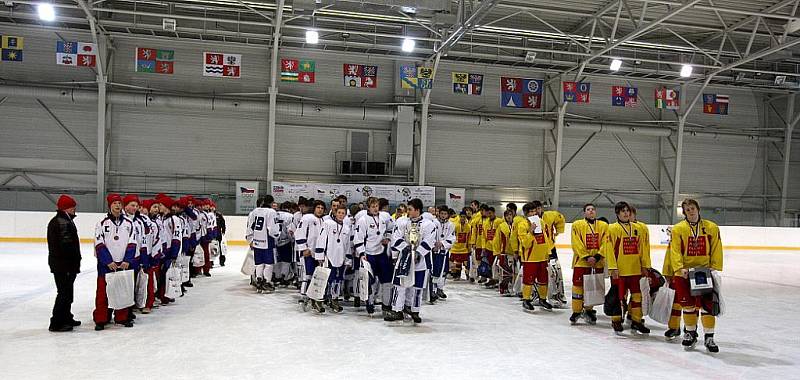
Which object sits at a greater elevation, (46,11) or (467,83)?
(46,11)

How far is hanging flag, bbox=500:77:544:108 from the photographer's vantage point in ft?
78.9

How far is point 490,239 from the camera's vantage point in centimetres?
1185

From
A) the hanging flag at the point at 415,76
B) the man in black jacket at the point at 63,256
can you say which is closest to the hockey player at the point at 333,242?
the man in black jacket at the point at 63,256

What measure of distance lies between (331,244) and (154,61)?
15.8 metres

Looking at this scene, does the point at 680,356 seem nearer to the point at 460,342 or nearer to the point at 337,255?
the point at 460,342

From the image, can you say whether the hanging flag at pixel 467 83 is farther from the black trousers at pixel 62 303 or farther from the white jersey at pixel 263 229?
the black trousers at pixel 62 303

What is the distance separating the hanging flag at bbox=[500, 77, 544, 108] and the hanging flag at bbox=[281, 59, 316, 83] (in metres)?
7.46

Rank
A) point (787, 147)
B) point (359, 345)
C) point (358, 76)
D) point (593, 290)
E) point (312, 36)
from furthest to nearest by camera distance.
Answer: point (787, 147) < point (358, 76) < point (312, 36) < point (593, 290) < point (359, 345)

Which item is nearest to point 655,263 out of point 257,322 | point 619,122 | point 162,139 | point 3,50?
point 619,122

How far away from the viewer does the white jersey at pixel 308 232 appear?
884cm

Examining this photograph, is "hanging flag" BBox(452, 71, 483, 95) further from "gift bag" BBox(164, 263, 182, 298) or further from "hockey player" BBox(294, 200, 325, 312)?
"gift bag" BBox(164, 263, 182, 298)

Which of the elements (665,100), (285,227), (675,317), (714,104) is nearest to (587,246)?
(675,317)

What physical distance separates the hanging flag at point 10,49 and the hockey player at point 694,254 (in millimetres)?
21276

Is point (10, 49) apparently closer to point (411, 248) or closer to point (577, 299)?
point (411, 248)
